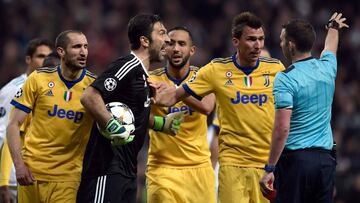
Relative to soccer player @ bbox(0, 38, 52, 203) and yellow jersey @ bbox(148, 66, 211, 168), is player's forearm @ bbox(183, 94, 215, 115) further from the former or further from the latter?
soccer player @ bbox(0, 38, 52, 203)

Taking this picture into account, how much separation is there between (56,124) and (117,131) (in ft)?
3.75

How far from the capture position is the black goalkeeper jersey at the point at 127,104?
28.6ft

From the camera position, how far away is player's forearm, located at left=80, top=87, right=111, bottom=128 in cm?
856

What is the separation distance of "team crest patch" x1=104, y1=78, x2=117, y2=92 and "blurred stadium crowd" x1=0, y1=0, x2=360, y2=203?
10.6m

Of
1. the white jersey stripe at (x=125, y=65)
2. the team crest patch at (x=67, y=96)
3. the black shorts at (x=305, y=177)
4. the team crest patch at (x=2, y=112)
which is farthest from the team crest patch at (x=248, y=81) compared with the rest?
the team crest patch at (x=2, y=112)

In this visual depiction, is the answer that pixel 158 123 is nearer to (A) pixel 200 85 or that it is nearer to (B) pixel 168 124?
(B) pixel 168 124

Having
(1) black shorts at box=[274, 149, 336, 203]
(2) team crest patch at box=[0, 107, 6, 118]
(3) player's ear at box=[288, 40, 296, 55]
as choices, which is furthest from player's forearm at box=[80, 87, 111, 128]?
(2) team crest patch at box=[0, 107, 6, 118]

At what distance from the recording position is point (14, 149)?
9242 millimetres

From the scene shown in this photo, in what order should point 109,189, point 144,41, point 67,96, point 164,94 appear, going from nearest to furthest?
point 109,189 < point 144,41 < point 67,96 < point 164,94

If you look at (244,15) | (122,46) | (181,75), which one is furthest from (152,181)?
(122,46)

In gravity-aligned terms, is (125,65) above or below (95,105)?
above

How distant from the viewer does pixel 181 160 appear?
33.9 ft

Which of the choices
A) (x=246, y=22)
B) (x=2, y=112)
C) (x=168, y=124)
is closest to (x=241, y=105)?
(x=168, y=124)

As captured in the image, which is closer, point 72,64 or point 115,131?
point 115,131
